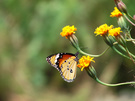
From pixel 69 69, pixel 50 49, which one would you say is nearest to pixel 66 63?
pixel 69 69

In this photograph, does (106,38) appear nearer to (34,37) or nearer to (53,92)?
(34,37)

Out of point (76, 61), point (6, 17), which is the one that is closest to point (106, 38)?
point (76, 61)

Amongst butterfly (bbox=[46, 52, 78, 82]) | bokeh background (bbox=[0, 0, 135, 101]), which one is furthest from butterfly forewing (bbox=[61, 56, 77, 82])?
bokeh background (bbox=[0, 0, 135, 101])

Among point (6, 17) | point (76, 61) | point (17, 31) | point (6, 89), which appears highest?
point (6, 17)

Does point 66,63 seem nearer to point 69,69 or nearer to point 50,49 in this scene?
point 69,69

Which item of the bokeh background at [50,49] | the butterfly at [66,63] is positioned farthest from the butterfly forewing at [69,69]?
the bokeh background at [50,49]

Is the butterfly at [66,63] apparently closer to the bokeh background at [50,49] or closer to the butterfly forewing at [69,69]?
the butterfly forewing at [69,69]
